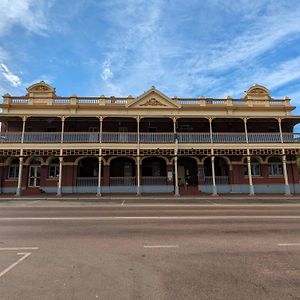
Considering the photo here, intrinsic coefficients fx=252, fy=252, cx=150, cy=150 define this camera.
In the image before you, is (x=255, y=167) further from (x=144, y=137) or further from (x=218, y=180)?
(x=144, y=137)

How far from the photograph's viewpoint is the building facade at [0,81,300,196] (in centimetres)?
2292

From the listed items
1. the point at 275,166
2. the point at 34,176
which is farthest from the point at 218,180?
the point at 34,176

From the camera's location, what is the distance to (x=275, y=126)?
87.5 feet

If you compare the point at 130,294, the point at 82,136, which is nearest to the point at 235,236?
the point at 130,294

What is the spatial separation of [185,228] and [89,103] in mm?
19396

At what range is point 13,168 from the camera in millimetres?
24375

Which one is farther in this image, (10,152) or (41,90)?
(41,90)

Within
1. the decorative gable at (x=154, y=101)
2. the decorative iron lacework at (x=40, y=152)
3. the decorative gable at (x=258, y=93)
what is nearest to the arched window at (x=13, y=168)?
the decorative iron lacework at (x=40, y=152)

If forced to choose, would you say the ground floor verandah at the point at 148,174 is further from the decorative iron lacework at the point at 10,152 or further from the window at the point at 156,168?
the decorative iron lacework at the point at 10,152

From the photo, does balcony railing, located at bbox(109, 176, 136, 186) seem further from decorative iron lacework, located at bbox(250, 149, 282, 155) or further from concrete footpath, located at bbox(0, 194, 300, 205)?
decorative iron lacework, located at bbox(250, 149, 282, 155)

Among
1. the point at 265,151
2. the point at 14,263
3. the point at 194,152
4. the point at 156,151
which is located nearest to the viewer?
the point at 14,263

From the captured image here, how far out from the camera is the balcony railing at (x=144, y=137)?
2277 centimetres

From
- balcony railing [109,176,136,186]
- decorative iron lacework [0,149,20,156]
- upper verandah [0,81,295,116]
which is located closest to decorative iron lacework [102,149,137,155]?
balcony railing [109,176,136,186]

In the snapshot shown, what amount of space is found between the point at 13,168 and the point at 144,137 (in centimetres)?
1303
